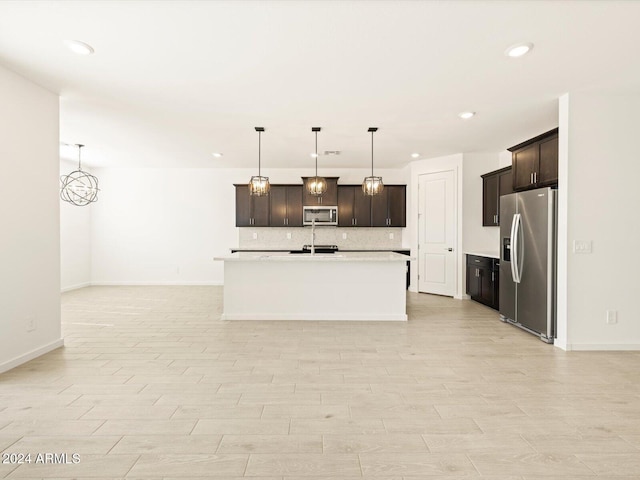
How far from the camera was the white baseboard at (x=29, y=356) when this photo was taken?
319 cm

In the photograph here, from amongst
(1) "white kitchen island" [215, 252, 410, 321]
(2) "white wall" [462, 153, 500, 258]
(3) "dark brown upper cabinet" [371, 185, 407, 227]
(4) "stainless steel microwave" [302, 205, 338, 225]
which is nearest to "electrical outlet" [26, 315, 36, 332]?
(1) "white kitchen island" [215, 252, 410, 321]

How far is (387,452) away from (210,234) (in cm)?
704

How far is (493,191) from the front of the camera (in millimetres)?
6352

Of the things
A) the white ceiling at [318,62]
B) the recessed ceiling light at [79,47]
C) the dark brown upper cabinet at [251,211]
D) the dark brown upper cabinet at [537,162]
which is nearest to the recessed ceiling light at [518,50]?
the white ceiling at [318,62]

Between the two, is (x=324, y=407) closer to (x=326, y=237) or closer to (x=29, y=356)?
(x=29, y=356)

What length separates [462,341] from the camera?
4117 mm

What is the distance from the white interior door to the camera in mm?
6891

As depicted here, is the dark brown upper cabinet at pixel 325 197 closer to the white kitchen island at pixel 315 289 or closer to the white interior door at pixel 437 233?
the white interior door at pixel 437 233

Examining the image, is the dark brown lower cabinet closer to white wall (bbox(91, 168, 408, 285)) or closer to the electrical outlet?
white wall (bbox(91, 168, 408, 285))

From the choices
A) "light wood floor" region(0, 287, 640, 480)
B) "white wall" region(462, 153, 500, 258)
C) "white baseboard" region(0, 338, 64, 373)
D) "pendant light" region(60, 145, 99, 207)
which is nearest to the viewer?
"light wood floor" region(0, 287, 640, 480)

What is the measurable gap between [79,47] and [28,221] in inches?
68.4

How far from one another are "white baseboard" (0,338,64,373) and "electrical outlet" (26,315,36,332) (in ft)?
0.70

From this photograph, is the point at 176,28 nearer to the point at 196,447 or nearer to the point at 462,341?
the point at 196,447

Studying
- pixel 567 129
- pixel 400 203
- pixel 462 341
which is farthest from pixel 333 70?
pixel 400 203
